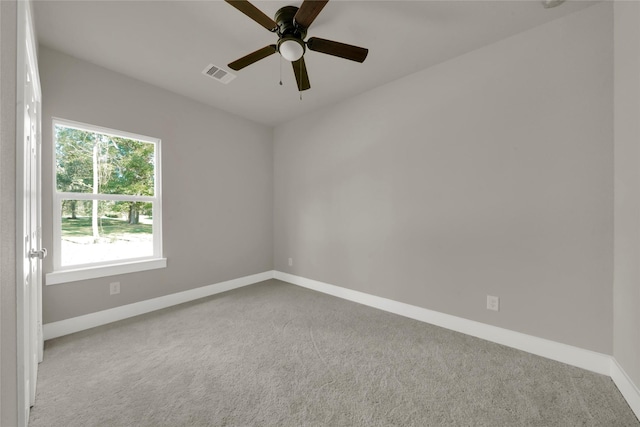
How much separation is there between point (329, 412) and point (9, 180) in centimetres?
183

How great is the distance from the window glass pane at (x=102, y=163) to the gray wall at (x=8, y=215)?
2.05 meters

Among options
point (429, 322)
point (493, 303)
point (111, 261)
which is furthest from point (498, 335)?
point (111, 261)

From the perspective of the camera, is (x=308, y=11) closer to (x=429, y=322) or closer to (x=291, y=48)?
(x=291, y=48)

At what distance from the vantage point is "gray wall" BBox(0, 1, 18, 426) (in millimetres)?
837

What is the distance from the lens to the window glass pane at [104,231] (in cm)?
255

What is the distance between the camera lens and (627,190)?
166cm

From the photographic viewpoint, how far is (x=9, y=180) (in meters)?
0.92

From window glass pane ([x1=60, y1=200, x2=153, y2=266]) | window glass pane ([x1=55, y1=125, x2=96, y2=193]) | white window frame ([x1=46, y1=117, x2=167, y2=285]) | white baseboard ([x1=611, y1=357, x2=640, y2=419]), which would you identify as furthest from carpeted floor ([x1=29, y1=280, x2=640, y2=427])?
window glass pane ([x1=55, y1=125, x2=96, y2=193])

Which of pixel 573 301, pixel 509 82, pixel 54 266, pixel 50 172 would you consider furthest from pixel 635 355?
pixel 50 172

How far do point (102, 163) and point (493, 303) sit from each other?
4128 millimetres

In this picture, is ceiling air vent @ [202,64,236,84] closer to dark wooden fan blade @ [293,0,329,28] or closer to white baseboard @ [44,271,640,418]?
dark wooden fan blade @ [293,0,329,28]

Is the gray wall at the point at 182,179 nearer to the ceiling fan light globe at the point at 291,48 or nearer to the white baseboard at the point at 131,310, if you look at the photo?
the white baseboard at the point at 131,310

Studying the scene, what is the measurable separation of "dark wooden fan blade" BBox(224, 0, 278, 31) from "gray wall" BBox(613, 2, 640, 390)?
87.0 inches

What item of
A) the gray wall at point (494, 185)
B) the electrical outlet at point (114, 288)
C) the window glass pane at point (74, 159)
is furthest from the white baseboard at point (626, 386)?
the window glass pane at point (74, 159)
